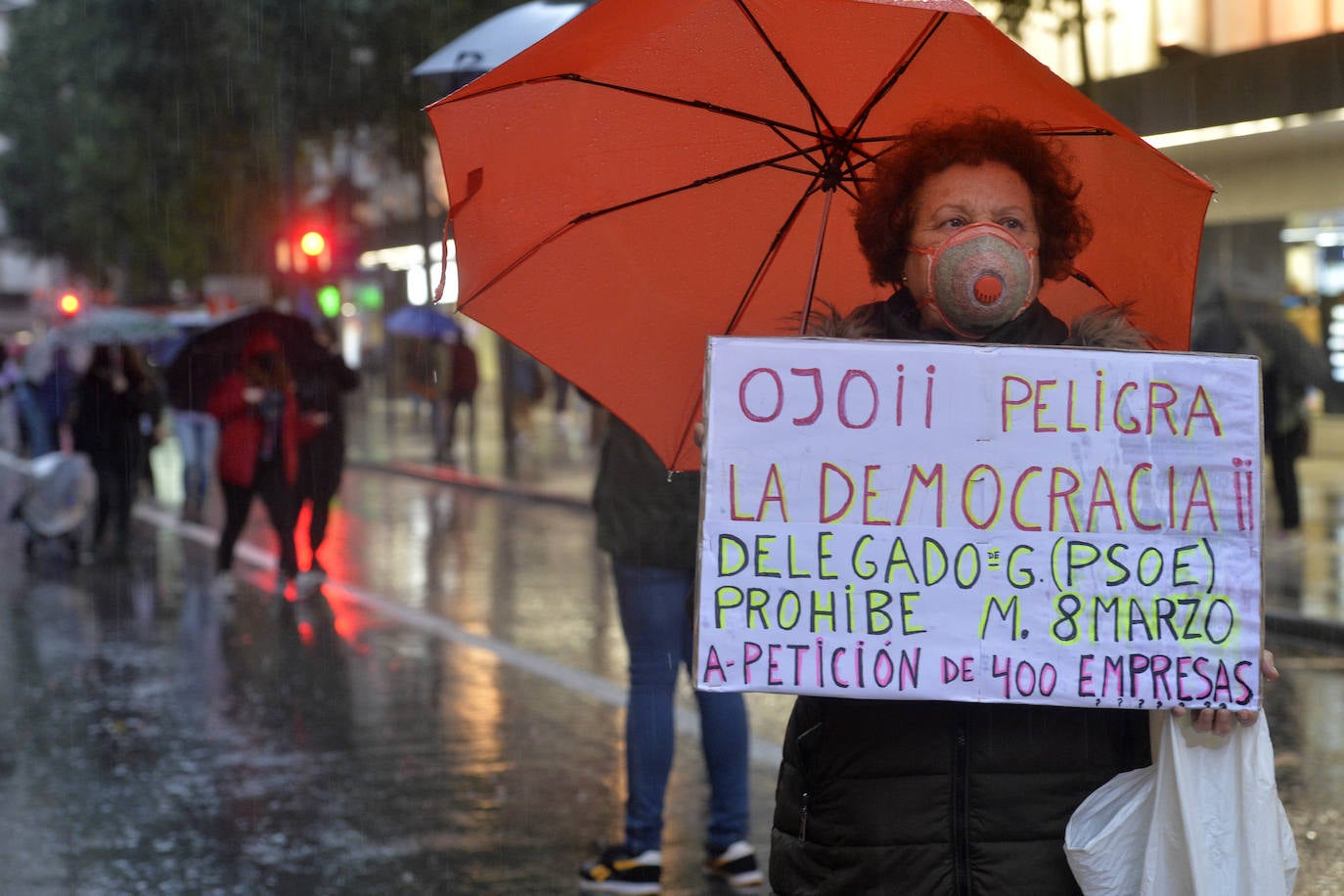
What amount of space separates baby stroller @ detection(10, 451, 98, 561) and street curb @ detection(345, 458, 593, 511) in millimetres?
4763

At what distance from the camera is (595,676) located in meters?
8.13

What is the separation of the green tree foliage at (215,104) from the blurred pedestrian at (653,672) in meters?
9.95

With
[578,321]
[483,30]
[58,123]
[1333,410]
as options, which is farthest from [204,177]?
[578,321]

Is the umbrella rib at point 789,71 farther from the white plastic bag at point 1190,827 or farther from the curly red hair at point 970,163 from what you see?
the white plastic bag at point 1190,827

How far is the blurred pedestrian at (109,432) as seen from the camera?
43.1ft

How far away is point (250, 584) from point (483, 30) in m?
4.45

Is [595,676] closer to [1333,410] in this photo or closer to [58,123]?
[1333,410]

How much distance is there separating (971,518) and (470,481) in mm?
18050

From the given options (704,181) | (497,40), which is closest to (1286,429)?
(497,40)

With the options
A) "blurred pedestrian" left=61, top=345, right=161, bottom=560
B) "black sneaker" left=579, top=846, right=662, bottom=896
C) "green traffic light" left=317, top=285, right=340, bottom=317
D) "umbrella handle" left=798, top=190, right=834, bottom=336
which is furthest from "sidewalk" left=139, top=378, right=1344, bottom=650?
"blurred pedestrian" left=61, top=345, right=161, bottom=560

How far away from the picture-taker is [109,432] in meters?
13.2

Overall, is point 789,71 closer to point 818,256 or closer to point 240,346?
point 818,256

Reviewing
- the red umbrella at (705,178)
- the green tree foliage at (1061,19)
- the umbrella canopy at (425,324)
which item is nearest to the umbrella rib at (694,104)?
the red umbrella at (705,178)

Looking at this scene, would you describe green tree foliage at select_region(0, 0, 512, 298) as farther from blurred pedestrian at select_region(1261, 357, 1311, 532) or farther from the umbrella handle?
the umbrella handle
